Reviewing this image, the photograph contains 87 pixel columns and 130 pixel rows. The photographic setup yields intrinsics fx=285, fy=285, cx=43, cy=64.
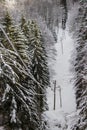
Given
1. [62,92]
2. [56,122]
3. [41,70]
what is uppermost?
[41,70]

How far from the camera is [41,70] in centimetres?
3172

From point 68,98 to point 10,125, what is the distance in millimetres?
39705

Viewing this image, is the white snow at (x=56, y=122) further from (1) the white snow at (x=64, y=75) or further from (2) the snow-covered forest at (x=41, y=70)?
(1) the white snow at (x=64, y=75)

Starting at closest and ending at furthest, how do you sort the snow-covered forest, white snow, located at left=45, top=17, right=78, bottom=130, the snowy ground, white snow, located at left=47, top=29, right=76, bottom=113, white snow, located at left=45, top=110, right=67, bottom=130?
the snow-covered forest → white snow, located at left=45, top=110, right=67, bottom=130 → white snow, located at left=45, top=17, right=78, bottom=130 → the snowy ground → white snow, located at left=47, top=29, right=76, bottom=113

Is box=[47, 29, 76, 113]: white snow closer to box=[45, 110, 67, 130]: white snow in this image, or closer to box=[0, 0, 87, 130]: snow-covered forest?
box=[0, 0, 87, 130]: snow-covered forest

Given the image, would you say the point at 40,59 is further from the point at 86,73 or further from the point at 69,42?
the point at 69,42

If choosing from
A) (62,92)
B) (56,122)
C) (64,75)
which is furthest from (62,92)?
(56,122)

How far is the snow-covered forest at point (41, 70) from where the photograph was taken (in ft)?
11.0

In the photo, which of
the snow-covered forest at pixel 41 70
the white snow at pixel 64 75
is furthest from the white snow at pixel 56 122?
the white snow at pixel 64 75

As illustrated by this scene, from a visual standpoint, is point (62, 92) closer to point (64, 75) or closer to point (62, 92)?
point (62, 92)

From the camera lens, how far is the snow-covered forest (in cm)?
336

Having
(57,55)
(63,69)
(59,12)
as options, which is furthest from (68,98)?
(59,12)

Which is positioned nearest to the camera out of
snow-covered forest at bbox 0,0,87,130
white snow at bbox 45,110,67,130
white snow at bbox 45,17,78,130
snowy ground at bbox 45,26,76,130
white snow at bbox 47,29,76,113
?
snow-covered forest at bbox 0,0,87,130

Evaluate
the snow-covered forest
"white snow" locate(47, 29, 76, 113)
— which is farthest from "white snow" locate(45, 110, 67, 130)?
"white snow" locate(47, 29, 76, 113)
